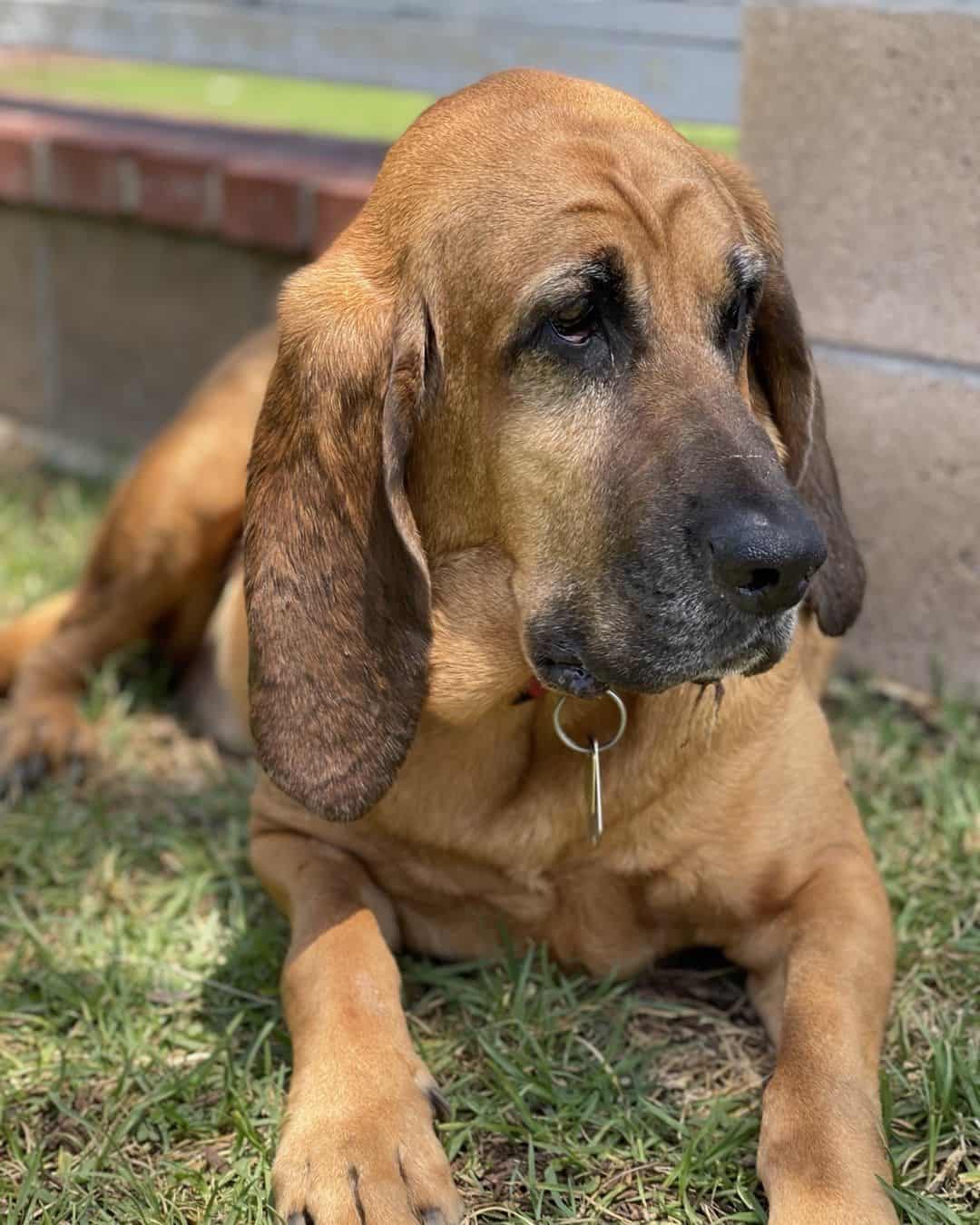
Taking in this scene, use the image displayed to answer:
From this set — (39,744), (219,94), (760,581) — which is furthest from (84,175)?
(760,581)

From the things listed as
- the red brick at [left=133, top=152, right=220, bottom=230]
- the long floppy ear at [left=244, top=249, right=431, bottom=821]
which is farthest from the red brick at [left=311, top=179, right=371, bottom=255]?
the long floppy ear at [left=244, top=249, right=431, bottom=821]

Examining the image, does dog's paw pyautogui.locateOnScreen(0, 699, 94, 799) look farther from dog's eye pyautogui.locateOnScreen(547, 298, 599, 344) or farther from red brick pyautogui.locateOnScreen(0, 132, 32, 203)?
red brick pyautogui.locateOnScreen(0, 132, 32, 203)

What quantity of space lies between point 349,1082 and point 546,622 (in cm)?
79

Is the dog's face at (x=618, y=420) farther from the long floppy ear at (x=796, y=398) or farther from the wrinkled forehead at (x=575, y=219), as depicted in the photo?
the long floppy ear at (x=796, y=398)

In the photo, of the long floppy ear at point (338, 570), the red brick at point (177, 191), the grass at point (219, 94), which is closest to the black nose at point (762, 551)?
the long floppy ear at point (338, 570)

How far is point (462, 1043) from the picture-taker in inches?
116

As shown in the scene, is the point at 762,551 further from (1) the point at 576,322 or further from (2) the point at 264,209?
(2) the point at 264,209

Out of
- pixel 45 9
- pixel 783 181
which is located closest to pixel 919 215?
pixel 783 181

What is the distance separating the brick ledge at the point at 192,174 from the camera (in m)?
5.18

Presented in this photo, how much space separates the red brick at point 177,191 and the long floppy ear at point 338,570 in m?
2.89

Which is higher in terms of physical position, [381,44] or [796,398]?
[796,398]

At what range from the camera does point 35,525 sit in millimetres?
5551

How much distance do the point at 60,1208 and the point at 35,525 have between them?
10.9 ft

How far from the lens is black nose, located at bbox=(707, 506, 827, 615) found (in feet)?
7.85
